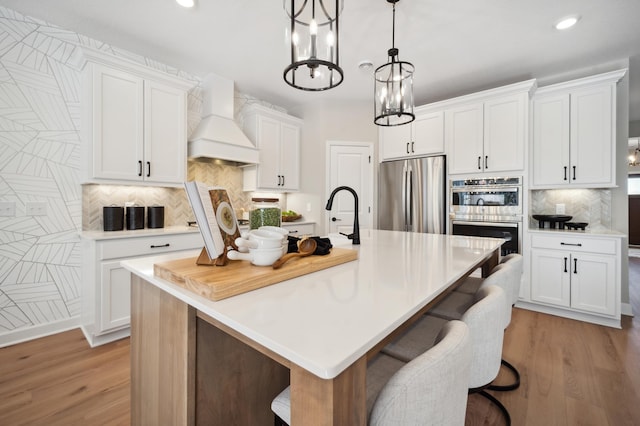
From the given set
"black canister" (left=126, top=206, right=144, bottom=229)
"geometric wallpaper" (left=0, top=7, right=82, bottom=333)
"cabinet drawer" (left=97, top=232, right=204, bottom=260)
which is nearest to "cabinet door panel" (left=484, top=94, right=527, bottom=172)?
"cabinet drawer" (left=97, top=232, right=204, bottom=260)

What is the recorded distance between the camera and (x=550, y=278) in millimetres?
2980

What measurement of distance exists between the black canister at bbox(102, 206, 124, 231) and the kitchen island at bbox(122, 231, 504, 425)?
168 centimetres

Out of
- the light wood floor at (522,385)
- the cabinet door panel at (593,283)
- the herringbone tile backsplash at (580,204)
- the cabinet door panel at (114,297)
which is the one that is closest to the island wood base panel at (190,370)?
the light wood floor at (522,385)

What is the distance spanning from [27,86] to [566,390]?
465 cm

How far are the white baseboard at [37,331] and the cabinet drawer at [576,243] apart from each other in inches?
186

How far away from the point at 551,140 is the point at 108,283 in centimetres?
464

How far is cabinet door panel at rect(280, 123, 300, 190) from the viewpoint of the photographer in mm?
4111

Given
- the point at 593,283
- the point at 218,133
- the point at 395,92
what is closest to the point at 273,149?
the point at 218,133

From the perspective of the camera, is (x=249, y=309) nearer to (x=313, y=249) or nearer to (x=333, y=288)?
(x=333, y=288)

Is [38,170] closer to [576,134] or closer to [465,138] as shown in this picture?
[465,138]

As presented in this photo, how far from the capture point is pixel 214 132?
10.4 ft

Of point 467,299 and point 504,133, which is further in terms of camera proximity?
point 504,133

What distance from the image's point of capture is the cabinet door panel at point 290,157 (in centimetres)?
411

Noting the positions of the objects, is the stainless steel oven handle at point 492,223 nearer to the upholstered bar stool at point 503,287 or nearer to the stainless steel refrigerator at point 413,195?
the stainless steel refrigerator at point 413,195
